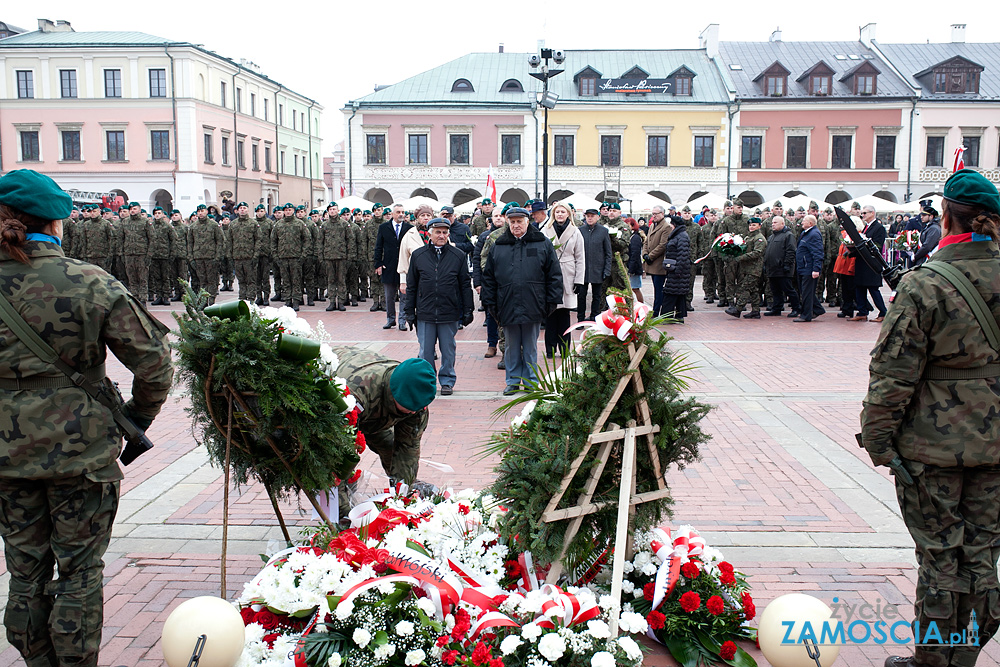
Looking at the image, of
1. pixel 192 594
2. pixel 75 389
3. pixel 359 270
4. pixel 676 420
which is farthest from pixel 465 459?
pixel 359 270

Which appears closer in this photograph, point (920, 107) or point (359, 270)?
point (359, 270)

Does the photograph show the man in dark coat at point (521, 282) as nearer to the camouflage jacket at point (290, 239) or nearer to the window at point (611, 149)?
the camouflage jacket at point (290, 239)

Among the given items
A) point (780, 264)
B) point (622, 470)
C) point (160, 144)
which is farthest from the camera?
point (160, 144)

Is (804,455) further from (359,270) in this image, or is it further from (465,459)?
(359,270)

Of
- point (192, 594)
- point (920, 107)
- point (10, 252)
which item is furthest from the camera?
point (920, 107)

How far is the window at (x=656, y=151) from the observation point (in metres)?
45.6

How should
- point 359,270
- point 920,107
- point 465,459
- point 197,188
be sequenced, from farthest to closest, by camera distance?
point 197,188 < point 920,107 < point 359,270 < point 465,459

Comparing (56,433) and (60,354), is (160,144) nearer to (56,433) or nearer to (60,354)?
(60,354)

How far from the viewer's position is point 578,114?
45.3 meters

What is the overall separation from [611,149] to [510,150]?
5751 millimetres

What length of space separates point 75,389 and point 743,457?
488cm

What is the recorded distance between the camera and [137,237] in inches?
689

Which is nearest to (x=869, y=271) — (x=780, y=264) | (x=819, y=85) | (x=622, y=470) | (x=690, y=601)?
(x=780, y=264)

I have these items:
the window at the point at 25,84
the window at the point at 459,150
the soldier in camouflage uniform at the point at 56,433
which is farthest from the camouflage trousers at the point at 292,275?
the window at the point at 25,84
